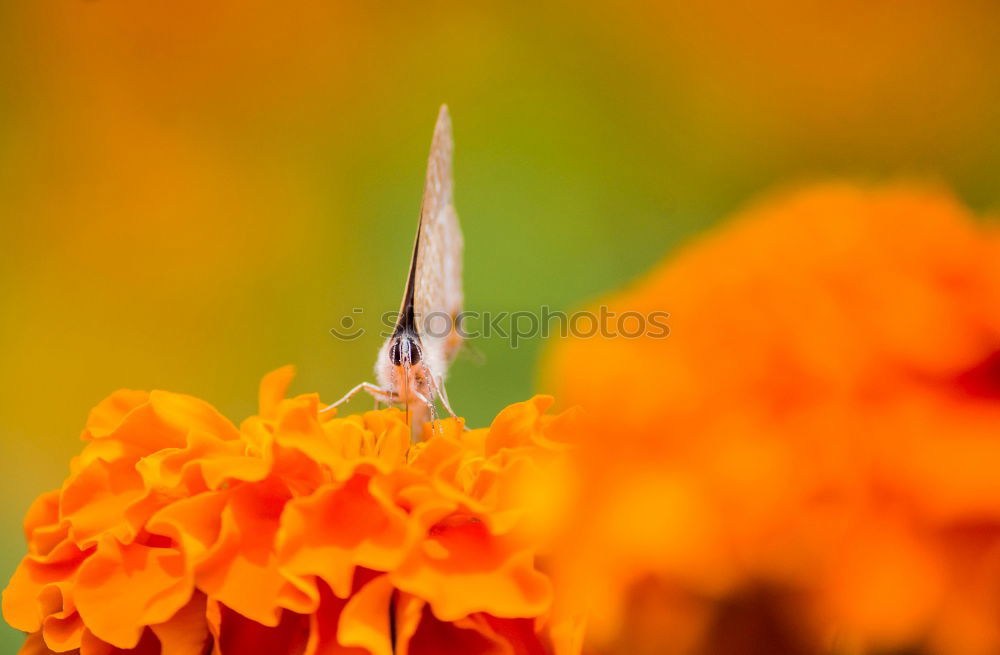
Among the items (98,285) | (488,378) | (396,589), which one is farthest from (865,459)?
(98,285)

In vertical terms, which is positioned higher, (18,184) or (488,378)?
(18,184)

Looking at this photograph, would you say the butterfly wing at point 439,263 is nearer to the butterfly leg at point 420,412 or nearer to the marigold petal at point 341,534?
the butterfly leg at point 420,412

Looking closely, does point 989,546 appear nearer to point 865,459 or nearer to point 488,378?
point 865,459

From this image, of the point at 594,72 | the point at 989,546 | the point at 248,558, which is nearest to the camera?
the point at 989,546

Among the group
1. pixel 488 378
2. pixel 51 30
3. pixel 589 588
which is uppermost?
pixel 51 30

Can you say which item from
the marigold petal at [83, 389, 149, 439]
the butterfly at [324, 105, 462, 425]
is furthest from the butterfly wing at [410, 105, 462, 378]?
the marigold petal at [83, 389, 149, 439]

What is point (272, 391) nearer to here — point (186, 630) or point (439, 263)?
point (186, 630)

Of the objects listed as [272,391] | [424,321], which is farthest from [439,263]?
[272,391]
